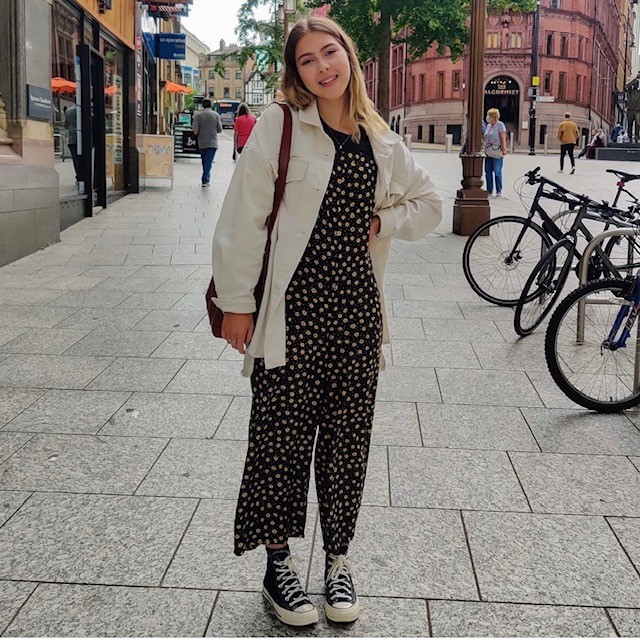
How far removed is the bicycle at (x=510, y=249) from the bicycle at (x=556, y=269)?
1.14 feet

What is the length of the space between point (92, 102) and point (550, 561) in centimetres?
1403

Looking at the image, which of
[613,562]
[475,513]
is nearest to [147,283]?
[475,513]

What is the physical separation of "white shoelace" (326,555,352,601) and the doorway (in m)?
68.1

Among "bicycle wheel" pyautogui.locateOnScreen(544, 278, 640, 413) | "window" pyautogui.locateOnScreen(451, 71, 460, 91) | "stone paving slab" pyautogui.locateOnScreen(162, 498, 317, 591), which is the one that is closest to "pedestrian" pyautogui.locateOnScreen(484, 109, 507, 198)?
"bicycle wheel" pyautogui.locateOnScreen(544, 278, 640, 413)

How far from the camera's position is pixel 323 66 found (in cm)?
258

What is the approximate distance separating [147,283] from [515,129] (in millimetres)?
62212

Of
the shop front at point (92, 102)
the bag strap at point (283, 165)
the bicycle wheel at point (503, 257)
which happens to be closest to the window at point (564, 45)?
the shop front at point (92, 102)

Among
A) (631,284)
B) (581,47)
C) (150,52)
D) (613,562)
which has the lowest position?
(613,562)

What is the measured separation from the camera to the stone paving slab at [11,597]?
2.62m

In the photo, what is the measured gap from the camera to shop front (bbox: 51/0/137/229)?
12.8 metres

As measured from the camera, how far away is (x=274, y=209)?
8.47 ft

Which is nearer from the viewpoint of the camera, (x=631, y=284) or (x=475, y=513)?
(x=475, y=513)

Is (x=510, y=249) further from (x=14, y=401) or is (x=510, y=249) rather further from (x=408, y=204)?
(x=408, y=204)

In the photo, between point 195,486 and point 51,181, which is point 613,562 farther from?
point 51,181
